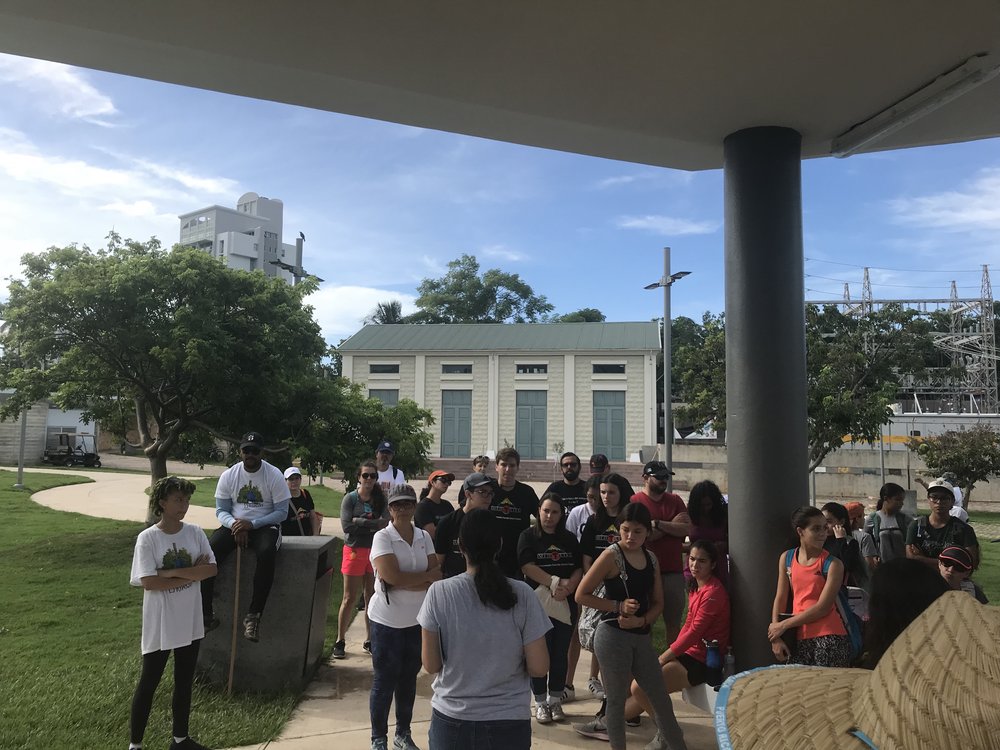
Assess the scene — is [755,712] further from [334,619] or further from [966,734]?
[334,619]

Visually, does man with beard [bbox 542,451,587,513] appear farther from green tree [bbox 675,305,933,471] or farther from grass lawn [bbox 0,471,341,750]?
green tree [bbox 675,305,933,471]

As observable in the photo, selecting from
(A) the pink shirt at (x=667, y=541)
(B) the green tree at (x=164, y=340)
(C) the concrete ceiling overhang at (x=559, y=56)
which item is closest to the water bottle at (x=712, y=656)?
(A) the pink shirt at (x=667, y=541)

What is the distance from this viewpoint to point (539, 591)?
509cm

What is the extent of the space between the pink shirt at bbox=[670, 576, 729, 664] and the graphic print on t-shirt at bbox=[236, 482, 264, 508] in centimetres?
323

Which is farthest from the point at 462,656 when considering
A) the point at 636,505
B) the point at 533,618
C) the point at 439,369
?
the point at 439,369

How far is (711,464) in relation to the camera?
3161 cm

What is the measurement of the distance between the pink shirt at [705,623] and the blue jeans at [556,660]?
0.77m

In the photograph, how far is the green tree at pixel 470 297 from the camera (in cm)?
5812

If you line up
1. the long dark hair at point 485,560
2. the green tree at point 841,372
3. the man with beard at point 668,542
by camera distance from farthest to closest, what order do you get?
1. the green tree at point 841,372
2. the man with beard at point 668,542
3. the long dark hair at point 485,560

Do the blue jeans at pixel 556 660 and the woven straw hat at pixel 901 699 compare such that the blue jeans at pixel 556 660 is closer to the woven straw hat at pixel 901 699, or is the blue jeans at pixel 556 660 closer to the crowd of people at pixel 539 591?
the crowd of people at pixel 539 591

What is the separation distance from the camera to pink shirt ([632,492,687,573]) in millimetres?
5645

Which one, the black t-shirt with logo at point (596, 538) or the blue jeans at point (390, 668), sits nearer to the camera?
the blue jeans at point (390, 668)

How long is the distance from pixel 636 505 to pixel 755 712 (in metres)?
2.75

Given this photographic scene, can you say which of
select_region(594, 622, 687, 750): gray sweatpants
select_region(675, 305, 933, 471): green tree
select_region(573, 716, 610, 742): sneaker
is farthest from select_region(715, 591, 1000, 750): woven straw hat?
select_region(675, 305, 933, 471): green tree
